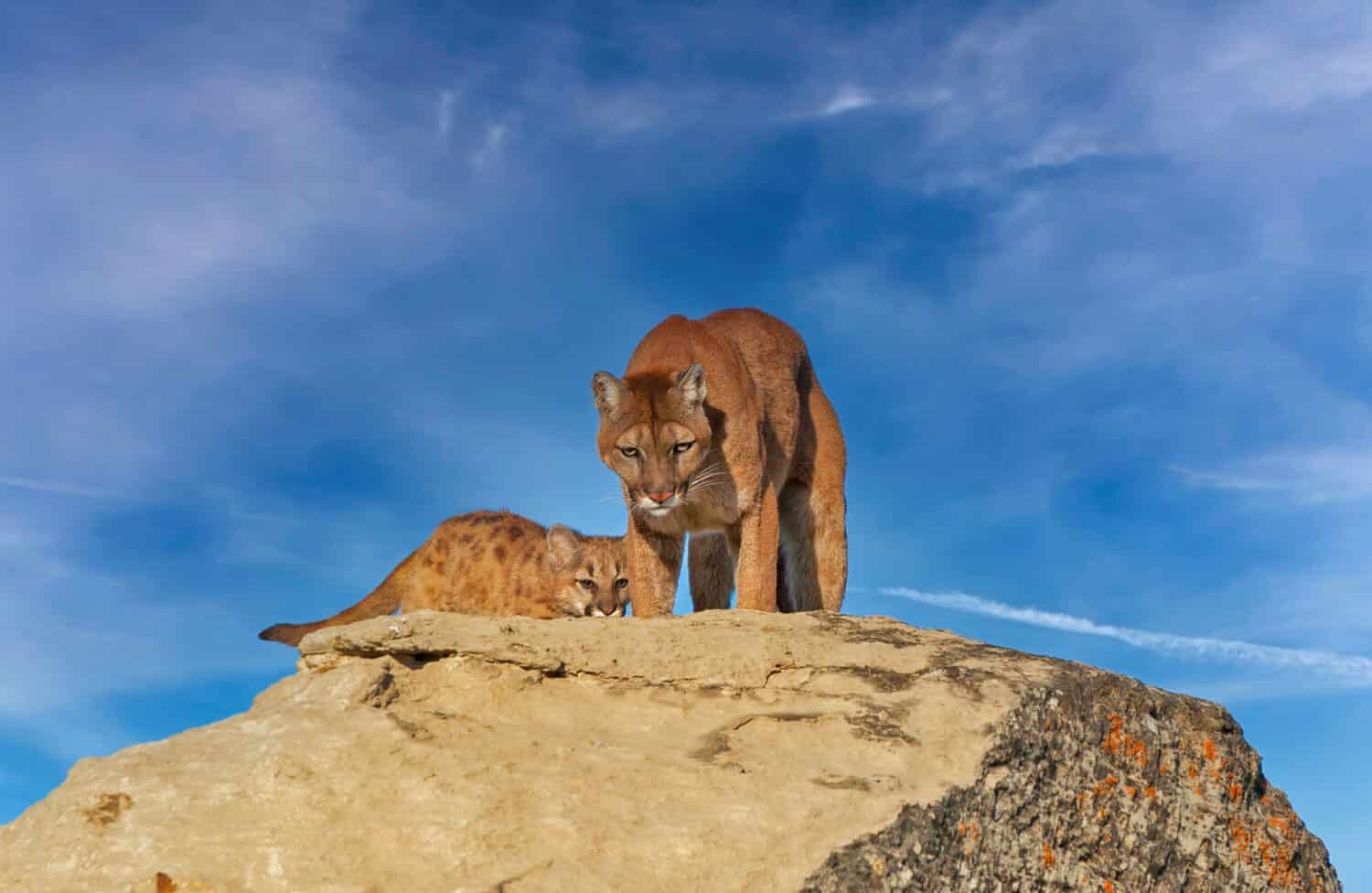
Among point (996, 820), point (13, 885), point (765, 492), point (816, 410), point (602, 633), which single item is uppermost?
point (816, 410)

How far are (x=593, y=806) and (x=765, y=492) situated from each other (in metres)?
4.20

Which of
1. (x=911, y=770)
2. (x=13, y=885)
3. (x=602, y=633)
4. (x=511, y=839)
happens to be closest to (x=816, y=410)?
(x=602, y=633)

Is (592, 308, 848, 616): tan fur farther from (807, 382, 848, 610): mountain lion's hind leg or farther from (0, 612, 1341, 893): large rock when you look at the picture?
(0, 612, 1341, 893): large rock

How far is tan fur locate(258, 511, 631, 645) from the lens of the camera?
11.2 m

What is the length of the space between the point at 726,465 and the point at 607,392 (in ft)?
3.14

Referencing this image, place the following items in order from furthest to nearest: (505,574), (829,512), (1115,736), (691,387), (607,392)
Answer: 1. (505,574)
2. (829,512)
3. (607,392)
4. (691,387)
5. (1115,736)

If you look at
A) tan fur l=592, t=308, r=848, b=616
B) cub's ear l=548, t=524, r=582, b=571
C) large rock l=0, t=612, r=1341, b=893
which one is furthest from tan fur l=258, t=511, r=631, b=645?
large rock l=0, t=612, r=1341, b=893

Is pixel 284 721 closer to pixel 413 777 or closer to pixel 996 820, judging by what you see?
pixel 413 777

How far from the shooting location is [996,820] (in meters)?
4.50

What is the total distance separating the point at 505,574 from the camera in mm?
11742

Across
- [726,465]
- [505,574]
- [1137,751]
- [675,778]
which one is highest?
[505,574]

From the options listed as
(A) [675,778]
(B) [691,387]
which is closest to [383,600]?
(B) [691,387]

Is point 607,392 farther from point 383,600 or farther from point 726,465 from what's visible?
point 383,600

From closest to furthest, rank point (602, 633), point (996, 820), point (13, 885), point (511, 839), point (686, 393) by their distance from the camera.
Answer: point (511, 839) < point (13, 885) < point (996, 820) < point (602, 633) < point (686, 393)
